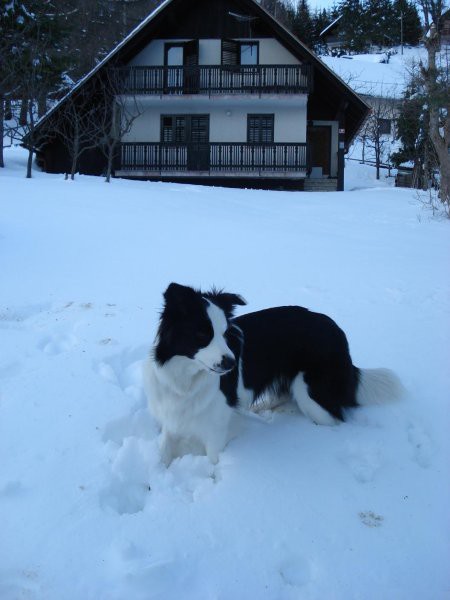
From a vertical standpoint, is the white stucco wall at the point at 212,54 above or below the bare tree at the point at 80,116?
above

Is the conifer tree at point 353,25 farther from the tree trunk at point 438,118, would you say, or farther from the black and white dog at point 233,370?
the black and white dog at point 233,370

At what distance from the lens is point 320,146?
77.9 ft

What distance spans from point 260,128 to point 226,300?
→ 2051 centimetres

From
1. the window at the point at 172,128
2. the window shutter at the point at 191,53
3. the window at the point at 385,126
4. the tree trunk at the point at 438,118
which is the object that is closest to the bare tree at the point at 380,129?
the window at the point at 385,126

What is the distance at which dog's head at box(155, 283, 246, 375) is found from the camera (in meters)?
2.52

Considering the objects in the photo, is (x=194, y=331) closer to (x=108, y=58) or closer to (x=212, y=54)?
(x=108, y=58)

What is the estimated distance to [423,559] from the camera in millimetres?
2189

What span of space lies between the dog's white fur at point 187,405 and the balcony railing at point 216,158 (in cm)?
1894

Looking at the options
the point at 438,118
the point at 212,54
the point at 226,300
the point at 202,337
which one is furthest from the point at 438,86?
the point at 202,337

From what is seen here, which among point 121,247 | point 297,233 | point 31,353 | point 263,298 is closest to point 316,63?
point 297,233

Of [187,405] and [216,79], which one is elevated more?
[216,79]

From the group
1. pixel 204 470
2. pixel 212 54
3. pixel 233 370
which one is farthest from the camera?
pixel 212 54

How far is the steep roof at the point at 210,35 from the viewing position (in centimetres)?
2002

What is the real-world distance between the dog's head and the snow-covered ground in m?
0.63
